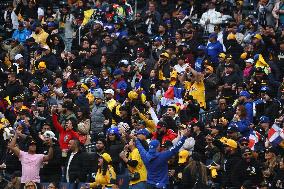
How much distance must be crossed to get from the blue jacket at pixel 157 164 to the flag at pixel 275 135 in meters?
2.49

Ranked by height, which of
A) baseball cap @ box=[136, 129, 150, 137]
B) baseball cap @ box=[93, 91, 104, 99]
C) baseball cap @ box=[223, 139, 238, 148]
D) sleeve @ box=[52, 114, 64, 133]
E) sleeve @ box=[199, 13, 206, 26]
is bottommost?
sleeve @ box=[52, 114, 64, 133]

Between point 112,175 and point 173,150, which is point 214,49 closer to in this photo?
point 112,175

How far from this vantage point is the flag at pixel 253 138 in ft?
81.7

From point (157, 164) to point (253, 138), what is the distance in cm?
261

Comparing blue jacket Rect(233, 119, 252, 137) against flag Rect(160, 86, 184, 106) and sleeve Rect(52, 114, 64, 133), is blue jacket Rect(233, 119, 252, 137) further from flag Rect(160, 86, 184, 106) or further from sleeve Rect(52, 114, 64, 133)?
sleeve Rect(52, 114, 64, 133)

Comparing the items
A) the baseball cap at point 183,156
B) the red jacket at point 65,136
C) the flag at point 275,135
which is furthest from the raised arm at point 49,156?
the flag at point 275,135

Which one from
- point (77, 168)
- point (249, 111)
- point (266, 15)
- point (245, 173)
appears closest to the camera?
point (245, 173)

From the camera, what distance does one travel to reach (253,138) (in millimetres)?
25250

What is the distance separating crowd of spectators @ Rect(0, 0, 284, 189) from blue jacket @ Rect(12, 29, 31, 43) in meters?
0.04

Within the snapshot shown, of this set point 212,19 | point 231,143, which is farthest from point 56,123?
point 212,19

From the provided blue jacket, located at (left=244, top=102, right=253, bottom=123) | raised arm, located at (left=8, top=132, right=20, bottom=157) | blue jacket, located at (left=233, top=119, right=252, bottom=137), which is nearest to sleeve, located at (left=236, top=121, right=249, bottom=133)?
blue jacket, located at (left=233, top=119, right=252, bottom=137)

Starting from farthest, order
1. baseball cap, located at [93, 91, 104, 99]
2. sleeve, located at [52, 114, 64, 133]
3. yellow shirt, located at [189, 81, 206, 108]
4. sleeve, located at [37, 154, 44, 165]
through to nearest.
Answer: yellow shirt, located at [189, 81, 206, 108]
baseball cap, located at [93, 91, 104, 99]
sleeve, located at [52, 114, 64, 133]
sleeve, located at [37, 154, 44, 165]

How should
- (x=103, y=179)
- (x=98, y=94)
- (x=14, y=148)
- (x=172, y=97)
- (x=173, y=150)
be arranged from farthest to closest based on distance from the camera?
(x=98, y=94) < (x=172, y=97) < (x=14, y=148) < (x=103, y=179) < (x=173, y=150)

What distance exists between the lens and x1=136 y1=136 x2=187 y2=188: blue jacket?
23467 millimetres
